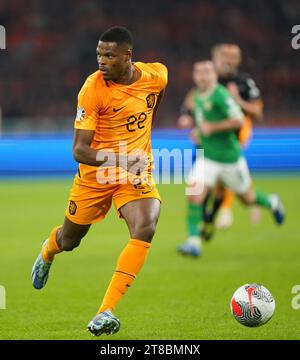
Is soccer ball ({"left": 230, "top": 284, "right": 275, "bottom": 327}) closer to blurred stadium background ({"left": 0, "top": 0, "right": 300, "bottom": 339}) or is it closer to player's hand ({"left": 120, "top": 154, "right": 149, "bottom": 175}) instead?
blurred stadium background ({"left": 0, "top": 0, "right": 300, "bottom": 339})

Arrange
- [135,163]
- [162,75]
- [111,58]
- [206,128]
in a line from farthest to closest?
[206,128] < [162,75] < [135,163] < [111,58]

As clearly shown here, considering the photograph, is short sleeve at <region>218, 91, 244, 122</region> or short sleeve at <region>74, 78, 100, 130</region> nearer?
short sleeve at <region>74, 78, 100, 130</region>

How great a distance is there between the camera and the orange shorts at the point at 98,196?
6.05 m

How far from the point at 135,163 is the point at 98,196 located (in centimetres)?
41

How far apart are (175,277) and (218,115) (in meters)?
2.36

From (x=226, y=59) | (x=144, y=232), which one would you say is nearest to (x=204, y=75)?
(x=226, y=59)

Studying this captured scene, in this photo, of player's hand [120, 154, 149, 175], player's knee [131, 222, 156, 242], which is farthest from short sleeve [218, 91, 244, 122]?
player's knee [131, 222, 156, 242]

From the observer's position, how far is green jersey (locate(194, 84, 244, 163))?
9719 millimetres

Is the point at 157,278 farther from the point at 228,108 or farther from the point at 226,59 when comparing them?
the point at 226,59

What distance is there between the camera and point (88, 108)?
5879 millimetres

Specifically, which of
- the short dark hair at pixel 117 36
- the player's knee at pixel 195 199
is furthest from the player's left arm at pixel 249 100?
the short dark hair at pixel 117 36

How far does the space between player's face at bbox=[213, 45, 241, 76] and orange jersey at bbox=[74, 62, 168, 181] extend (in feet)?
14.9
